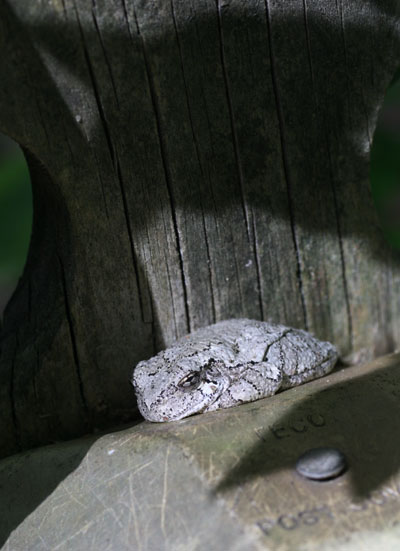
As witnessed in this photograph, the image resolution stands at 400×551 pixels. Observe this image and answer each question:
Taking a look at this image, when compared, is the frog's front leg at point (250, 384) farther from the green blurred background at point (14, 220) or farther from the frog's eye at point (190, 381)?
the green blurred background at point (14, 220)

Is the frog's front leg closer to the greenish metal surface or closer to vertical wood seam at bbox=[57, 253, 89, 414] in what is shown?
the greenish metal surface

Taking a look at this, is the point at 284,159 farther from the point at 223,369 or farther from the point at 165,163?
the point at 223,369

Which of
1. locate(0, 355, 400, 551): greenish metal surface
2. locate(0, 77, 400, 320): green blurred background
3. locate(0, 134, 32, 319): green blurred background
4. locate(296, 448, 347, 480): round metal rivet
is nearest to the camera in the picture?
locate(0, 355, 400, 551): greenish metal surface

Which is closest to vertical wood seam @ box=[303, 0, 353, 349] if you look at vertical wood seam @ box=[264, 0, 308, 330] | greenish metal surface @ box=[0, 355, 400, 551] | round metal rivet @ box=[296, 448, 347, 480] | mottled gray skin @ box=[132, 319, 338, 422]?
vertical wood seam @ box=[264, 0, 308, 330]

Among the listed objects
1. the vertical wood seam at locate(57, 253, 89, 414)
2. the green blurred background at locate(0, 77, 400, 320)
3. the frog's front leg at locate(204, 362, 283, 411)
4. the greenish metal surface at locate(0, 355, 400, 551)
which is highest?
the green blurred background at locate(0, 77, 400, 320)

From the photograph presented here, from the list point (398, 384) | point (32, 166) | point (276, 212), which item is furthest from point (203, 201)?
point (398, 384)

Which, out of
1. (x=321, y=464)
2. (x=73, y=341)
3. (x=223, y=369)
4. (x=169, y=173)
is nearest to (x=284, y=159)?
(x=169, y=173)

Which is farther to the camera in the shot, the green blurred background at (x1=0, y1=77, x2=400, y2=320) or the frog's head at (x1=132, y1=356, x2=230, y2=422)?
the green blurred background at (x1=0, y1=77, x2=400, y2=320)
